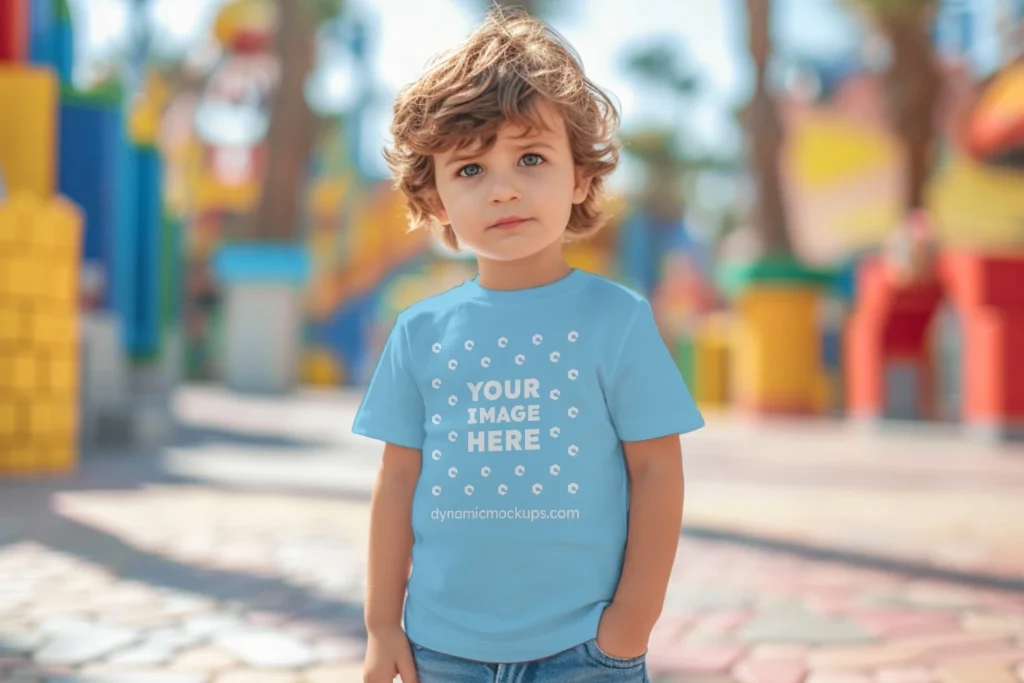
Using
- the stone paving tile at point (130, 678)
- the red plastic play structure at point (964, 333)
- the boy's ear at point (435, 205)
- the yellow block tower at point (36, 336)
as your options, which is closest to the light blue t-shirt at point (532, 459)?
the boy's ear at point (435, 205)

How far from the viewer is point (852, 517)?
556 centimetres

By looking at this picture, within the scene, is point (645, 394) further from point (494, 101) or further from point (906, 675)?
point (906, 675)

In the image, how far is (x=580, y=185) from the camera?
1.59 metres

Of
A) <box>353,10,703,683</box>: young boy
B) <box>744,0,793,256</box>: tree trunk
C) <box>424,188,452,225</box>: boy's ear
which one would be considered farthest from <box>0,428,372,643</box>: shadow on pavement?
<box>744,0,793,256</box>: tree trunk

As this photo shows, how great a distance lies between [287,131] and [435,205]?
1619 cm

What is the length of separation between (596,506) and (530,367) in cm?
22

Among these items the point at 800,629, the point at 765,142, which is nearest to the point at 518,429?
the point at 800,629

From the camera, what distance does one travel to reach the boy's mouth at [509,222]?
1.44m

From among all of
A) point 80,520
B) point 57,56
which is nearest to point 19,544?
point 80,520

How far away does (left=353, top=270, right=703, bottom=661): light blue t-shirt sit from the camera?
1385 millimetres

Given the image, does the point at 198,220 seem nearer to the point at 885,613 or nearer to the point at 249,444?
the point at 249,444

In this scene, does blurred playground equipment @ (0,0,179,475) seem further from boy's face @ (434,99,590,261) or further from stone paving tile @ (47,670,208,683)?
boy's face @ (434,99,590,261)

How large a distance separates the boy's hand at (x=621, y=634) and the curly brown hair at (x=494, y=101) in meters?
0.63

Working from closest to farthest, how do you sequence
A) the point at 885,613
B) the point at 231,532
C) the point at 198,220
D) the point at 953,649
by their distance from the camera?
the point at 953,649 < the point at 885,613 < the point at 231,532 < the point at 198,220
